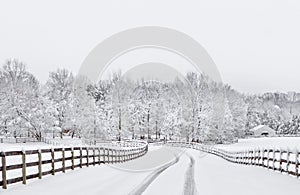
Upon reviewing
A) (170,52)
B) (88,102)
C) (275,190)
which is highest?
(170,52)

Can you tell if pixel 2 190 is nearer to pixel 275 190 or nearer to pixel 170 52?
pixel 275 190

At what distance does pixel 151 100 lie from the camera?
8206cm

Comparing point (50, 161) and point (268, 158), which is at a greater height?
point (50, 161)

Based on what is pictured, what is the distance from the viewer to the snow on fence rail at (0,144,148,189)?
11.2m

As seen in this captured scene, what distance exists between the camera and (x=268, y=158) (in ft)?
63.9

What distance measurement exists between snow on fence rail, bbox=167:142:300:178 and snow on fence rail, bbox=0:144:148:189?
978cm

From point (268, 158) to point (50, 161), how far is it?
11989 millimetres

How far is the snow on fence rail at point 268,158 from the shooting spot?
50.7 feet

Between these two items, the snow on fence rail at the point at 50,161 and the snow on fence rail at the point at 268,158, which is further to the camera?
the snow on fence rail at the point at 268,158

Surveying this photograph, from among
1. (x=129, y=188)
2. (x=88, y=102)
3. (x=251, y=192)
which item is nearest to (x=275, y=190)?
(x=251, y=192)

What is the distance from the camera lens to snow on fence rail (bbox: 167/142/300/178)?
609 inches

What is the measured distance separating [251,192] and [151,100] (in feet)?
231

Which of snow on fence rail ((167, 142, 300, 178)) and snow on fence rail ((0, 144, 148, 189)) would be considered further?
A: snow on fence rail ((167, 142, 300, 178))

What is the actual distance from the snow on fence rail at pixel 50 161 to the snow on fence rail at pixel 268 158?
978 cm
